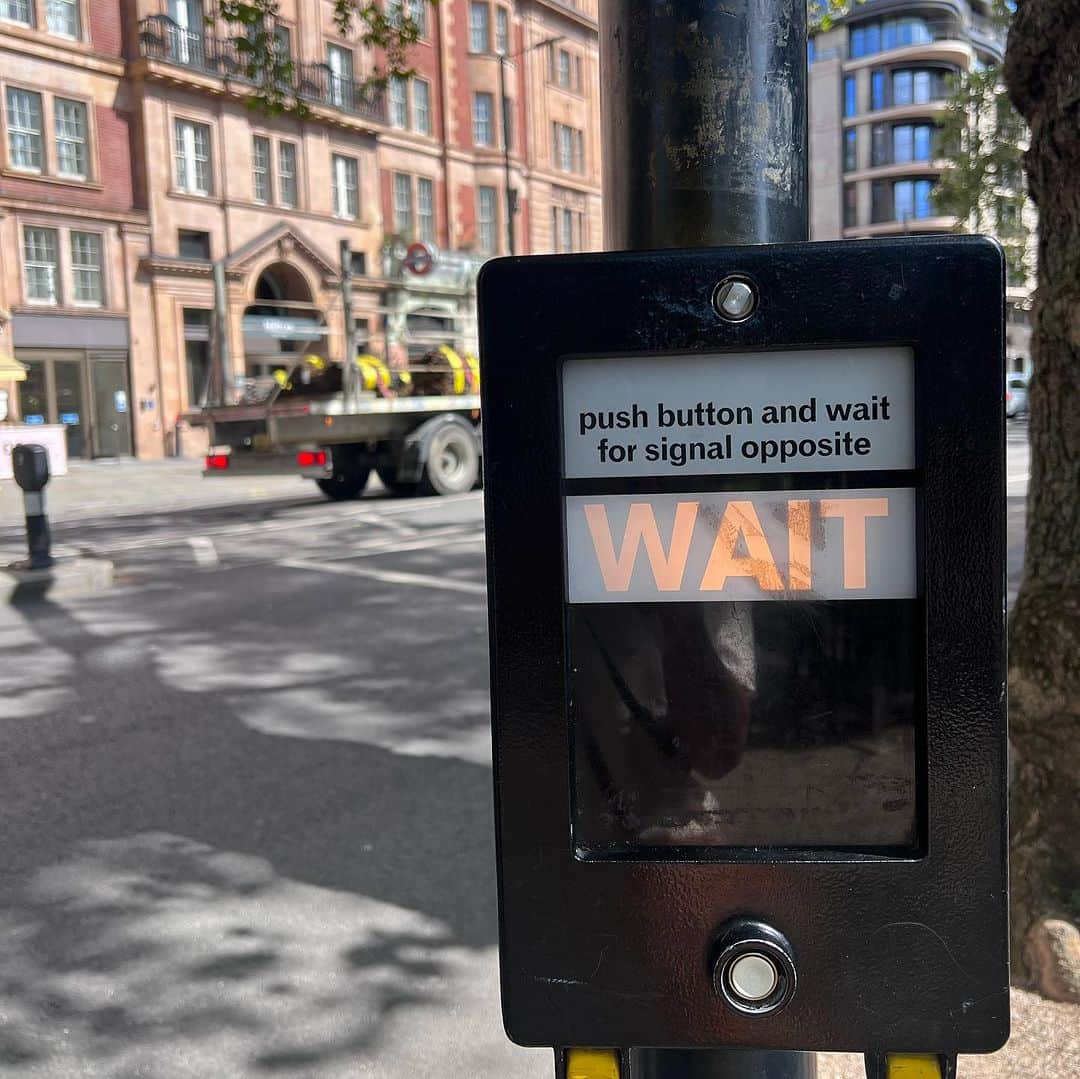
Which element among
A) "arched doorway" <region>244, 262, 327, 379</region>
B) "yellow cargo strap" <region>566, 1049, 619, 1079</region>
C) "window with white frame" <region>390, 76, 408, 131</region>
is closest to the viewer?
"yellow cargo strap" <region>566, 1049, 619, 1079</region>

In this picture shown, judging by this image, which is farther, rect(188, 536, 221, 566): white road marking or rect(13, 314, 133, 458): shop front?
rect(13, 314, 133, 458): shop front

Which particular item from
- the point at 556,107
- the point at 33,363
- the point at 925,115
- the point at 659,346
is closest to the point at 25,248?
the point at 33,363

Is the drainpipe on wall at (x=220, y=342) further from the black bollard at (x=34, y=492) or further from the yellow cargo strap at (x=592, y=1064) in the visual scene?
the yellow cargo strap at (x=592, y=1064)

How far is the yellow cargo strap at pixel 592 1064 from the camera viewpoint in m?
1.13

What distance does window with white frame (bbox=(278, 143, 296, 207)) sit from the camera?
31578mm

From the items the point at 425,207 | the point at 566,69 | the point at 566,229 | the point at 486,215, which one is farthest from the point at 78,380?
the point at 566,69

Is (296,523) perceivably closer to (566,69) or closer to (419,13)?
(419,13)

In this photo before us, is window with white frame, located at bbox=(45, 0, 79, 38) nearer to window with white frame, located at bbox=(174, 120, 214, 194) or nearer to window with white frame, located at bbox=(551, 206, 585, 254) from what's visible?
window with white frame, located at bbox=(174, 120, 214, 194)

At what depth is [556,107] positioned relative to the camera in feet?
132

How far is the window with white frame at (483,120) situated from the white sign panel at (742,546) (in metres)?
38.5

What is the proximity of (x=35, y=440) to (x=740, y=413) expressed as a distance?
2477cm

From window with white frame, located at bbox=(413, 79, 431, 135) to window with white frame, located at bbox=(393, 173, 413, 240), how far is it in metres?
1.63

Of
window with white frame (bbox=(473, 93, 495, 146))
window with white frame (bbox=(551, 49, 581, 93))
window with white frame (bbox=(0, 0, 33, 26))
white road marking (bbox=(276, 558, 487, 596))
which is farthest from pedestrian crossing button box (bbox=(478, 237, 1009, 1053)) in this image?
window with white frame (bbox=(551, 49, 581, 93))

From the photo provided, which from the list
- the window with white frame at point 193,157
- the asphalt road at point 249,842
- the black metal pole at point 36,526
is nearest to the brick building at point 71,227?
the window with white frame at point 193,157
